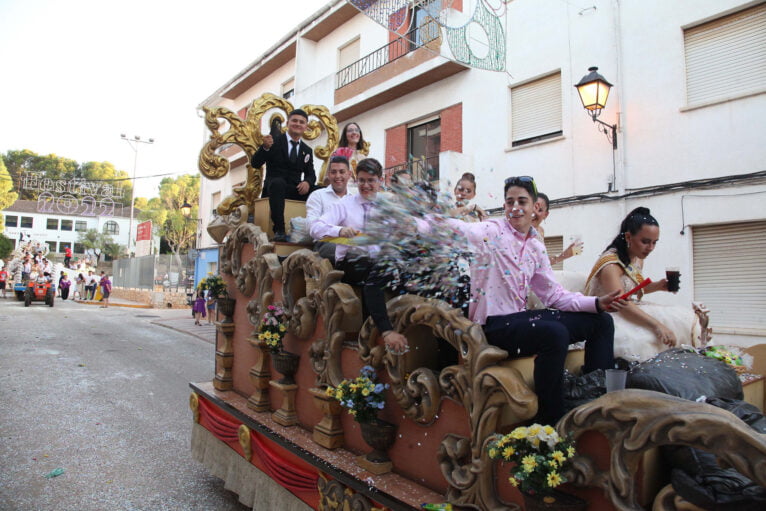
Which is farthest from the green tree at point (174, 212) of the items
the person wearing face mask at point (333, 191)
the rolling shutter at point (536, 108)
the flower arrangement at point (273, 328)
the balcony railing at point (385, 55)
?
the flower arrangement at point (273, 328)

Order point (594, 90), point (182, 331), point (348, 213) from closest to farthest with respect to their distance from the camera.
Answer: point (348, 213), point (594, 90), point (182, 331)

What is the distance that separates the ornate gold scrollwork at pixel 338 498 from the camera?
7.62ft

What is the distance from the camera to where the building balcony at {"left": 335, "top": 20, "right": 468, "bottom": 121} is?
970cm

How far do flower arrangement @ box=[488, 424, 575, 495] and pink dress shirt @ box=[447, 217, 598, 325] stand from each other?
525 millimetres

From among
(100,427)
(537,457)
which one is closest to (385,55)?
(100,427)

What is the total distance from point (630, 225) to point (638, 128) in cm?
518

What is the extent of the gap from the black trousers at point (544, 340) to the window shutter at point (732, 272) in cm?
535

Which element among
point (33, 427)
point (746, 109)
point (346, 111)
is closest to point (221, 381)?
point (33, 427)

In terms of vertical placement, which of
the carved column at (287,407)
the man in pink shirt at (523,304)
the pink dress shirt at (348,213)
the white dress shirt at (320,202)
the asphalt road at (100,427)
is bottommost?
the asphalt road at (100,427)

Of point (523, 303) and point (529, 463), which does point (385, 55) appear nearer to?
point (523, 303)

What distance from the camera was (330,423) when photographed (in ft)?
9.10

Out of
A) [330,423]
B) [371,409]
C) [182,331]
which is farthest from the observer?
[182,331]

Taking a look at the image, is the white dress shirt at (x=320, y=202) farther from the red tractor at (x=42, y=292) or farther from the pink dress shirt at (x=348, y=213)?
the red tractor at (x=42, y=292)

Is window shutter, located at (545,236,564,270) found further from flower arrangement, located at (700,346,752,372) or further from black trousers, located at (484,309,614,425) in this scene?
black trousers, located at (484,309,614,425)
